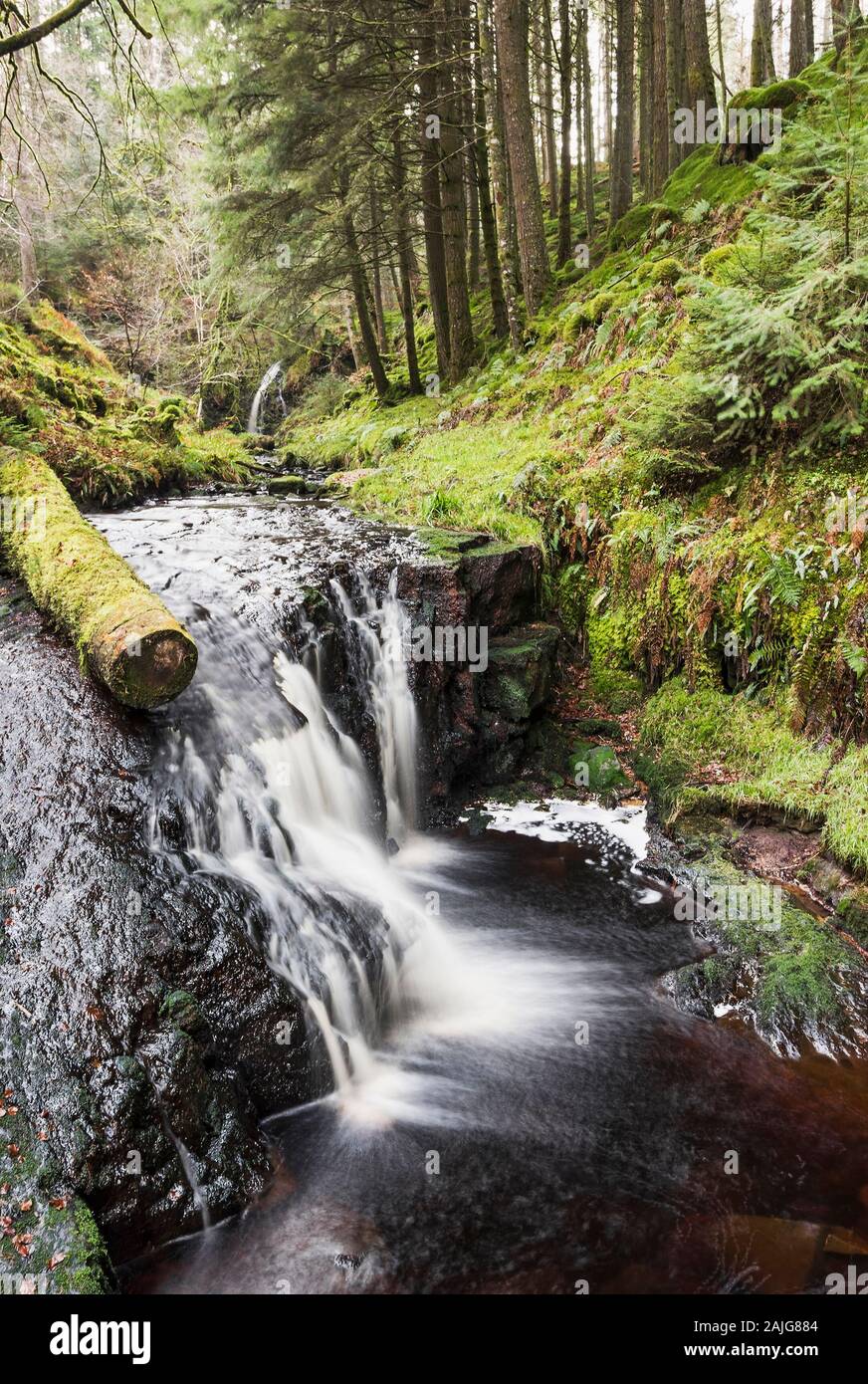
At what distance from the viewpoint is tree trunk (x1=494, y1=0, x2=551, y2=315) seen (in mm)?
11621

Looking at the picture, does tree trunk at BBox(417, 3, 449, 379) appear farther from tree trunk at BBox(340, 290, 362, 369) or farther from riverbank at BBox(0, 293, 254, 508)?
tree trunk at BBox(340, 290, 362, 369)

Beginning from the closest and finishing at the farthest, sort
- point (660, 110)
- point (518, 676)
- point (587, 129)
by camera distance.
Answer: point (518, 676) → point (660, 110) → point (587, 129)

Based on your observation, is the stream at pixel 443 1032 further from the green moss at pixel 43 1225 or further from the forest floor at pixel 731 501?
the forest floor at pixel 731 501

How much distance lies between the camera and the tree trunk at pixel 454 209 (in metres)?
13.4

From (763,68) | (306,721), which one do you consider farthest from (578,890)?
(763,68)

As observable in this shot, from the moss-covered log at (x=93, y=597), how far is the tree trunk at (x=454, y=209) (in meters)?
10.2

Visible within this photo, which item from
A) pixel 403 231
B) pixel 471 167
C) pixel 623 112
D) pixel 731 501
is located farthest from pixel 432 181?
pixel 731 501

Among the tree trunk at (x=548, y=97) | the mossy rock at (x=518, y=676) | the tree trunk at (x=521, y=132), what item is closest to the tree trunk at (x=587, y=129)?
the tree trunk at (x=548, y=97)

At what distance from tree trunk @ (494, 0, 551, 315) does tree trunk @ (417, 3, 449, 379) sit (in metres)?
1.12

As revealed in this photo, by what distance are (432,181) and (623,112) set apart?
15.6ft

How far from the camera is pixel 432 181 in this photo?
15.0 m

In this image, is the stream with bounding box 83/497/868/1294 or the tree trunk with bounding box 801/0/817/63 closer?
the stream with bounding box 83/497/868/1294

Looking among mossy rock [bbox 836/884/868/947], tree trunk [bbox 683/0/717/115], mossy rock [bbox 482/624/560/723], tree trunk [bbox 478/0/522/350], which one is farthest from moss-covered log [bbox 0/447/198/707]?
tree trunk [bbox 683/0/717/115]

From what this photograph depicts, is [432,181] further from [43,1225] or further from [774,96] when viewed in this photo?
[43,1225]
